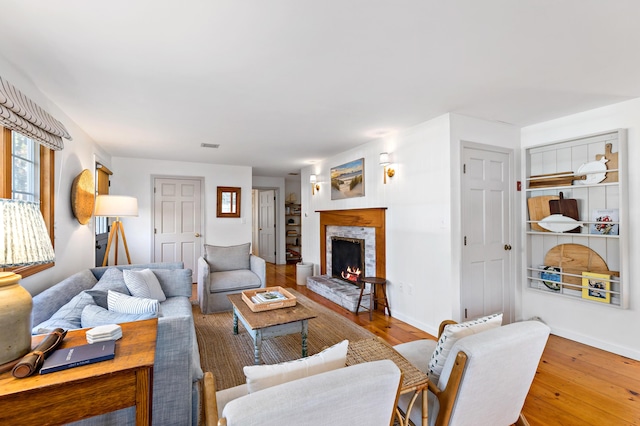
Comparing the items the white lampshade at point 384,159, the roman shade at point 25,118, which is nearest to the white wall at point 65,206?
the roman shade at point 25,118

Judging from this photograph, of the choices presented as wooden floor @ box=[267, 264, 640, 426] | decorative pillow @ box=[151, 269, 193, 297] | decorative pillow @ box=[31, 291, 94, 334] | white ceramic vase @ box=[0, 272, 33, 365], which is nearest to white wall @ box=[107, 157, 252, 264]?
decorative pillow @ box=[151, 269, 193, 297]

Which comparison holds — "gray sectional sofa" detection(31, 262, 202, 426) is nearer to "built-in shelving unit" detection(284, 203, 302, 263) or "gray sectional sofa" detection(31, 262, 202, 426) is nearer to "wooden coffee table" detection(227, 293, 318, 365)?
"wooden coffee table" detection(227, 293, 318, 365)

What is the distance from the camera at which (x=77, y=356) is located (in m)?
1.18

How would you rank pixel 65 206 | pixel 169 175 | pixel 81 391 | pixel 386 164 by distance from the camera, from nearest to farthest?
pixel 81 391 < pixel 65 206 < pixel 386 164 < pixel 169 175

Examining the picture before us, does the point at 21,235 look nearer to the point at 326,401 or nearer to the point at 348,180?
the point at 326,401

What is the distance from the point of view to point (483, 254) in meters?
3.29

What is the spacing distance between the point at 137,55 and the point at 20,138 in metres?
1.40

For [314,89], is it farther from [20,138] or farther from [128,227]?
[128,227]

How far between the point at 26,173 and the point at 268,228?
5.78m

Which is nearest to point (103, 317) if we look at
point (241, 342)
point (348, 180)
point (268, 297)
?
point (268, 297)

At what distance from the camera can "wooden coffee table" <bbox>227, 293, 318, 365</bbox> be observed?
2.38 meters

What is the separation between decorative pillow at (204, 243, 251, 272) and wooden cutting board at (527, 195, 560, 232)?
12.3 feet

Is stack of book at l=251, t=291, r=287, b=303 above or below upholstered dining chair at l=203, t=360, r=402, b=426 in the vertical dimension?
below

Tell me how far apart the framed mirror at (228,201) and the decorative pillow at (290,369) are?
512cm
